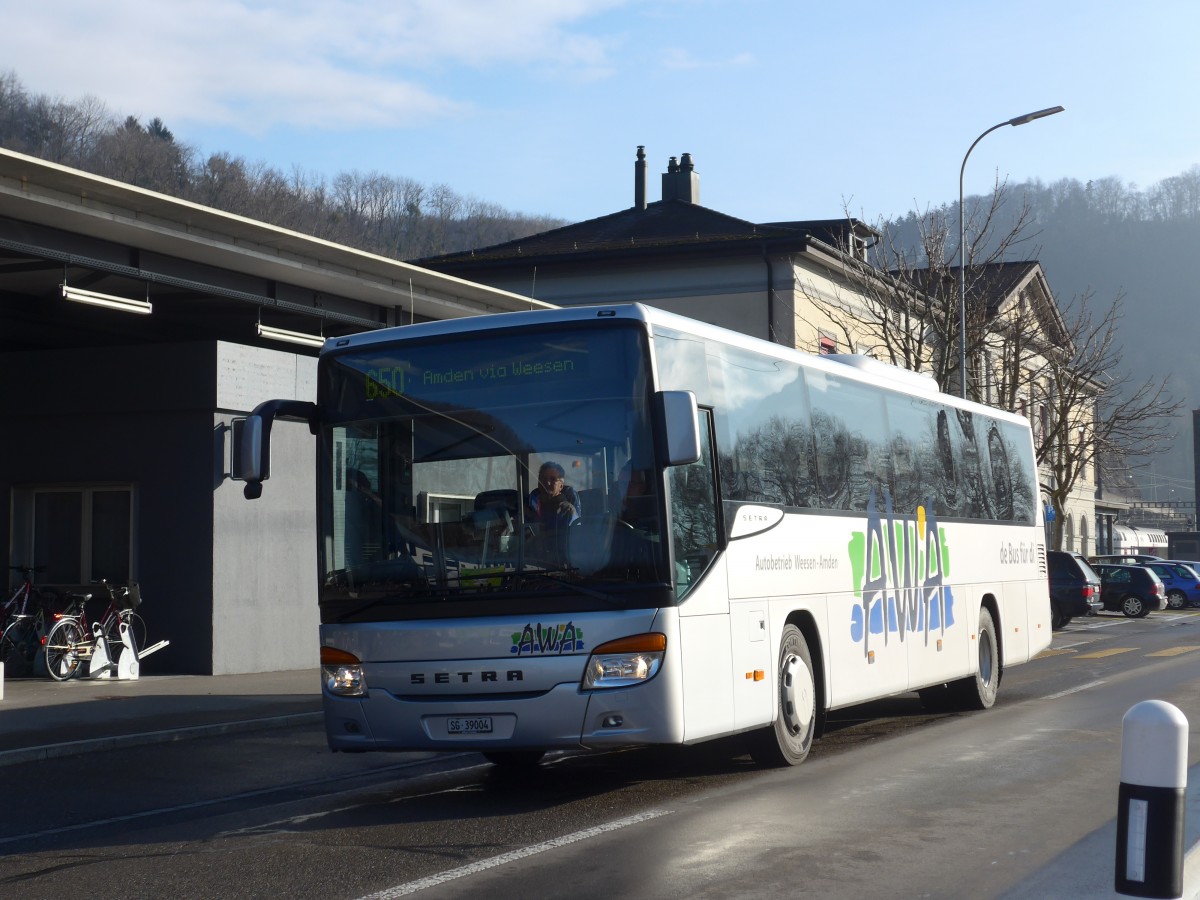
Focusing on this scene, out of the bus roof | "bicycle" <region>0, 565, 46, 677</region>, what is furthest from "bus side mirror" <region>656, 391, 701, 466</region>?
"bicycle" <region>0, 565, 46, 677</region>

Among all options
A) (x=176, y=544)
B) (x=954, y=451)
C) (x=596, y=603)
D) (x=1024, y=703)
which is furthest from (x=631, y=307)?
(x=176, y=544)

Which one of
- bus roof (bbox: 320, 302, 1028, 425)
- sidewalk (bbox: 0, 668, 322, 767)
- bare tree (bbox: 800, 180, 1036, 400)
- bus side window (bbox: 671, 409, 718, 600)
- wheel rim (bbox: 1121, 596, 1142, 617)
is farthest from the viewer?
wheel rim (bbox: 1121, 596, 1142, 617)

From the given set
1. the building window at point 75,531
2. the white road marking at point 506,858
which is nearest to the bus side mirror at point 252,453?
the white road marking at point 506,858

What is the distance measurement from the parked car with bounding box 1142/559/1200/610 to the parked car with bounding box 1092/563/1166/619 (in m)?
6.62

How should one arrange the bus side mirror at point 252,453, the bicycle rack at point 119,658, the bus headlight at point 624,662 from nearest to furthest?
the bus headlight at point 624,662, the bus side mirror at point 252,453, the bicycle rack at point 119,658

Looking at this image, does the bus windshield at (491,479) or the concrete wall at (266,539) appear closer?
the bus windshield at (491,479)

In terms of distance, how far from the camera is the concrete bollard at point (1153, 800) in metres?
4.79

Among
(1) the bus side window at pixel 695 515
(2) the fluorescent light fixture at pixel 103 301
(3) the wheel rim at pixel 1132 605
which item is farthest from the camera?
(3) the wheel rim at pixel 1132 605

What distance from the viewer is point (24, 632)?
19312 millimetres

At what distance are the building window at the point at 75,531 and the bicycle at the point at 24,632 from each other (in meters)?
1.09

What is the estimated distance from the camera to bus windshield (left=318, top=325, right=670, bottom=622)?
29.0ft

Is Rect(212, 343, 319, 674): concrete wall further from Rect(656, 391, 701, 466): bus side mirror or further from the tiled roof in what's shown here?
the tiled roof

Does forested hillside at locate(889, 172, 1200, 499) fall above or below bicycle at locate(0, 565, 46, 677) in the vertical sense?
above

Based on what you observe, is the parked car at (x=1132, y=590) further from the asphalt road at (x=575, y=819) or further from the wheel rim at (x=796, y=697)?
the wheel rim at (x=796, y=697)
